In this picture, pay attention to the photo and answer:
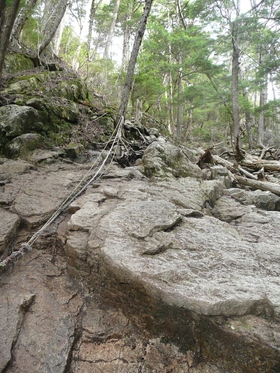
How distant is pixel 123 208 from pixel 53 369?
1638 millimetres

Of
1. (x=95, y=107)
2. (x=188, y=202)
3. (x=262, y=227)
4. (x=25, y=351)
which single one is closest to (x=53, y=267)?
(x=25, y=351)

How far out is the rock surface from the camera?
1.51m

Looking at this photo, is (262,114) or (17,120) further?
(262,114)

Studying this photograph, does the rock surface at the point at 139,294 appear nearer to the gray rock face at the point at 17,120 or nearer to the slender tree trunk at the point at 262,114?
the gray rock face at the point at 17,120

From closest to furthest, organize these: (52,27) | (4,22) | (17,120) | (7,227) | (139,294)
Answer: (139,294) → (7,227) → (4,22) → (17,120) → (52,27)

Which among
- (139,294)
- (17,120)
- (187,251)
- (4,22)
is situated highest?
(4,22)

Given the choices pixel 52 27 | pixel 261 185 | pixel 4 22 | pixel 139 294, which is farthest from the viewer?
pixel 52 27

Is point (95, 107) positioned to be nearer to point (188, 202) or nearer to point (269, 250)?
point (188, 202)

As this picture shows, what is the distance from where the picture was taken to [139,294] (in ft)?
5.74

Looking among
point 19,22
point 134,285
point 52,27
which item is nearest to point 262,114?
point 52,27

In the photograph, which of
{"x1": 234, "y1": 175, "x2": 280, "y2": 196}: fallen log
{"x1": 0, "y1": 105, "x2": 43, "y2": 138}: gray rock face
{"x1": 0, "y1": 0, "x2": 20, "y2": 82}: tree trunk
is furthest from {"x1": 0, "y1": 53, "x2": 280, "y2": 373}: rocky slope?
{"x1": 0, "y1": 0, "x2": 20, "y2": 82}: tree trunk

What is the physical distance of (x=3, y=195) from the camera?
3.07 meters

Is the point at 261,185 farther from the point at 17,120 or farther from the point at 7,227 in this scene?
the point at 17,120

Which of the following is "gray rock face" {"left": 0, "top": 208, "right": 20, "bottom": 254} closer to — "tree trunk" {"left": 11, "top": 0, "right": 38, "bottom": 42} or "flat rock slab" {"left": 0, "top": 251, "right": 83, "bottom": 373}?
"flat rock slab" {"left": 0, "top": 251, "right": 83, "bottom": 373}
